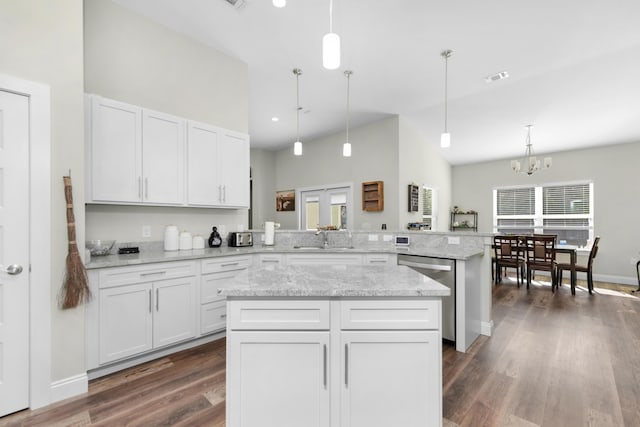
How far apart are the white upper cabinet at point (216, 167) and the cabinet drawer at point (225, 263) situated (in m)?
0.65

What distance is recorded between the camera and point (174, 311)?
2.45m

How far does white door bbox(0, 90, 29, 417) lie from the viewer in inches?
66.9

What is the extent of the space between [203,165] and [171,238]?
83 centimetres

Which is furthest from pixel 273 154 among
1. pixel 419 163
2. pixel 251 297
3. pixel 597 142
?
pixel 597 142

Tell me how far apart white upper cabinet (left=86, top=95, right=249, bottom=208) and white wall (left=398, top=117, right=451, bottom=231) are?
2.71 meters

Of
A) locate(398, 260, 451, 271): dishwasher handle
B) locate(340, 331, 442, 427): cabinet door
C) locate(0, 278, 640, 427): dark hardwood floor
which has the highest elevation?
locate(398, 260, 451, 271): dishwasher handle

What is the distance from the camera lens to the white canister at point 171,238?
2.83m

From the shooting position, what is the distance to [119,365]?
87.3 inches

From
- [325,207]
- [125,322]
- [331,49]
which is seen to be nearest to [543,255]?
[325,207]

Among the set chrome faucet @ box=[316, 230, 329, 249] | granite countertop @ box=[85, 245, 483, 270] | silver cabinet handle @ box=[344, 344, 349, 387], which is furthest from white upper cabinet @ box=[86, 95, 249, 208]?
silver cabinet handle @ box=[344, 344, 349, 387]

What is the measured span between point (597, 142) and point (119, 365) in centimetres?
831

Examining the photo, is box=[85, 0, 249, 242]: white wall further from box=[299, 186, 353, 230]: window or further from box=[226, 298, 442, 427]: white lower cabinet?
box=[299, 186, 353, 230]: window

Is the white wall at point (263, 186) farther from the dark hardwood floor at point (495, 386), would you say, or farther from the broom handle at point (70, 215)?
the broom handle at point (70, 215)

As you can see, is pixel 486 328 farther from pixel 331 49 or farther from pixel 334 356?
pixel 331 49
